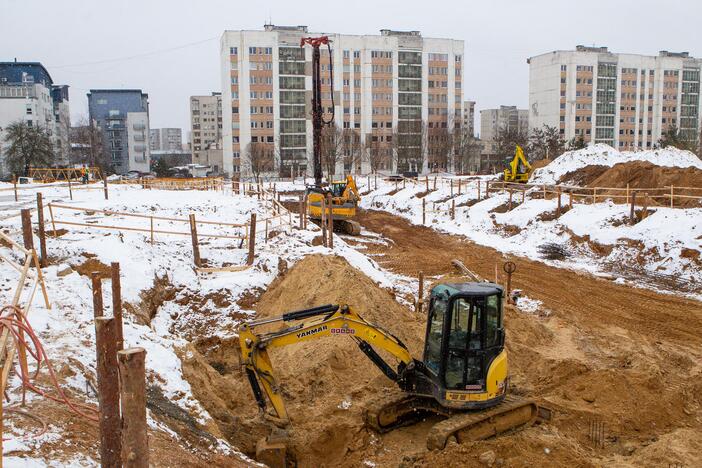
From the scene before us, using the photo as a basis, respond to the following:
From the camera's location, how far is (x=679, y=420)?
10109 millimetres

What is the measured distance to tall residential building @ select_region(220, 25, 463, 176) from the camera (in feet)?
299

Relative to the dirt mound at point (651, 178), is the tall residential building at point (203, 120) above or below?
above

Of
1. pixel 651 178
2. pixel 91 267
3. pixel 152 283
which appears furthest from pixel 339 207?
pixel 651 178

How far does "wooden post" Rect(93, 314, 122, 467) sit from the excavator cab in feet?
16.2

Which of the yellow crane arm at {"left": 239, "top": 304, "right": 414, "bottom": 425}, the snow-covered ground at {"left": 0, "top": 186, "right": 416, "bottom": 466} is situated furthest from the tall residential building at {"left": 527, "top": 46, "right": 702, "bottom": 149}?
the yellow crane arm at {"left": 239, "top": 304, "right": 414, "bottom": 425}

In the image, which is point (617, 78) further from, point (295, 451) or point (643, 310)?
point (295, 451)

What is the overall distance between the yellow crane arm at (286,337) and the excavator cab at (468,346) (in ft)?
2.93

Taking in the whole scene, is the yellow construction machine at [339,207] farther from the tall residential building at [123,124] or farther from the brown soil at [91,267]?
the tall residential building at [123,124]

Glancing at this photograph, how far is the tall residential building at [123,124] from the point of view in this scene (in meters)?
134

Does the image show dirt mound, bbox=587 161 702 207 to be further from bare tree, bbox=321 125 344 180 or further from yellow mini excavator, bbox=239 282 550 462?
bare tree, bbox=321 125 344 180

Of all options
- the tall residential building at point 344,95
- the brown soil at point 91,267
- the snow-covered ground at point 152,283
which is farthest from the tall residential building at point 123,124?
the brown soil at point 91,267

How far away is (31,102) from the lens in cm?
10250

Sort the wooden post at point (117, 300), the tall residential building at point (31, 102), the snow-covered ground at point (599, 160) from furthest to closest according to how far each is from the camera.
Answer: the tall residential building at point (31, 102), the snow-covered ground at point (599, 160), the wooden post at point (117, 300)

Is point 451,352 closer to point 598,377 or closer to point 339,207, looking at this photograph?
point 598,377
